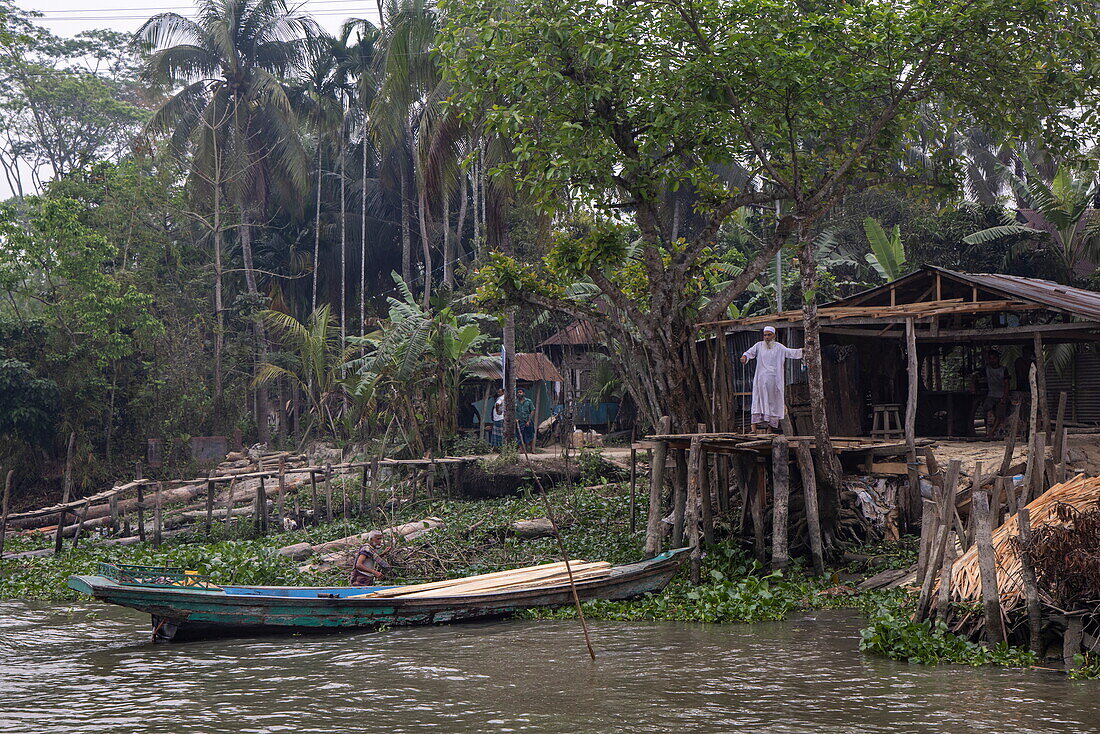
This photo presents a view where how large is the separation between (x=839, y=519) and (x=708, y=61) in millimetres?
6154

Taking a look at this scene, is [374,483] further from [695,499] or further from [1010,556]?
[1010,556]

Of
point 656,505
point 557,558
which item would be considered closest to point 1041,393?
point 656,505

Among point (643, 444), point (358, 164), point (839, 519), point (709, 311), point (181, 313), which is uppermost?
point (358, 164)

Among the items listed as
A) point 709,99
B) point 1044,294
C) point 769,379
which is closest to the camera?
point 709,99

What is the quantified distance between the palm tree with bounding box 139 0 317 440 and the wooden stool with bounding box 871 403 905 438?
17.4 m

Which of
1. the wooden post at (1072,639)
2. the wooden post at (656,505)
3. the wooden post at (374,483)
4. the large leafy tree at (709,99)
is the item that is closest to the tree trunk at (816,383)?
the large leafy tree at (709,99)

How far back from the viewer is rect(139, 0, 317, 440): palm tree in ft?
88.4

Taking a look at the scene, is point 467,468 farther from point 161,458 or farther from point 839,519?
point 161,458

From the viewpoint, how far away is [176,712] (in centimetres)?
771

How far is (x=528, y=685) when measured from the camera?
828 cm

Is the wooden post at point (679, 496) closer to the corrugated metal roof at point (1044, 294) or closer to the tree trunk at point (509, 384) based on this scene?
the corrugated metal roof at point (1044, 294)

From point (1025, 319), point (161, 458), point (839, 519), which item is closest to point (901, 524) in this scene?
point (839, 519)

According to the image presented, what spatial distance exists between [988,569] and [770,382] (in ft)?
18.2

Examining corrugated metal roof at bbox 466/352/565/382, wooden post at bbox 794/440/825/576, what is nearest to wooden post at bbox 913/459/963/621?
wooden post at bbox 794/440/825/576
